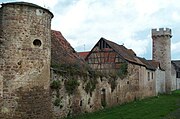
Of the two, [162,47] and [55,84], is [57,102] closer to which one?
[55,84]

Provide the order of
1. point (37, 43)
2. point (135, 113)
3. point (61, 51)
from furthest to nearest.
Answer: point (61, 51) → point (135, 113) → point (37, 43)

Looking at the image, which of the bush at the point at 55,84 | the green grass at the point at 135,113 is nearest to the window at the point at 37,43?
the bush at the point at 55,84

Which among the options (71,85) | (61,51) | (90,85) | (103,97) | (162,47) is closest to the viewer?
(71,85)

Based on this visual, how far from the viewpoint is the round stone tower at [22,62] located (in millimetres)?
13859

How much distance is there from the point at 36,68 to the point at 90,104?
25.4ft

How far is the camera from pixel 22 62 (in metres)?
14.2

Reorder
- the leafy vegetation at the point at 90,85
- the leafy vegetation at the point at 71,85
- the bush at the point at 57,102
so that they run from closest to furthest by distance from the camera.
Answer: the bush at the point at 57,102 < the leafy vegetation at the point at 71,85 < the leafy vegetation at the point at 90,85

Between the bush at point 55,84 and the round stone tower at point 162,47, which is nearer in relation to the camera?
the bush at point 55,84

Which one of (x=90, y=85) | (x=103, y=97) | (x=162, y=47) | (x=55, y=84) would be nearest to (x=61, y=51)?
(x=90, y=85)

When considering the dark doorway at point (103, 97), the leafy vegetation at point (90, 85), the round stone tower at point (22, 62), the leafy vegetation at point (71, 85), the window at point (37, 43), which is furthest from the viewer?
the dark doorway at point (103, 97)

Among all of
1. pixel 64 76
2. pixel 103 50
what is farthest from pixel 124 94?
pixel 64 76

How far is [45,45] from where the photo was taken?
15.3 metres

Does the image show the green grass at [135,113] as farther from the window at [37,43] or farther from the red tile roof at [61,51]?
the window at [37,43]

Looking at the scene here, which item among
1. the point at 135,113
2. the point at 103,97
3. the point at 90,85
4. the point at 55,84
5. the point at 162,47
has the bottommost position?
the point at 135,113
